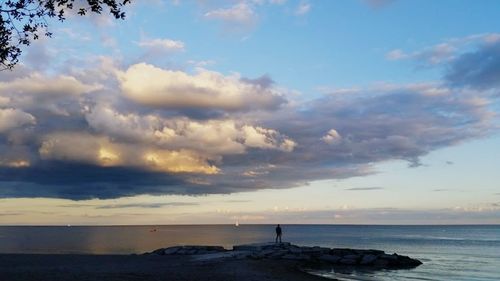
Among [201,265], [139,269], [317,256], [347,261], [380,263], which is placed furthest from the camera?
[380,263]

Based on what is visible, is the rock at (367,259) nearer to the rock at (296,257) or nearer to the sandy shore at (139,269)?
the rock at (296,257)

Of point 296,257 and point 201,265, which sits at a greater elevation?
point 296,257

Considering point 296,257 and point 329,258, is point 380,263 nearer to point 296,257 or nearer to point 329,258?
point 329,258

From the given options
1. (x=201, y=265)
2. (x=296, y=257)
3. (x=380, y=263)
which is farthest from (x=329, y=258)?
(x=201, y=265)

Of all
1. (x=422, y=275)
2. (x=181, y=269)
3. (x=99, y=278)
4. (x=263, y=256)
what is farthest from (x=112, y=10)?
(x=422, y=275)

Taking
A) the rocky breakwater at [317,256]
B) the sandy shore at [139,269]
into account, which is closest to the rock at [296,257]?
the rocky breakwater at [317,256]

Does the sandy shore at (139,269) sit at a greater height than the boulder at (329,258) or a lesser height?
lesser

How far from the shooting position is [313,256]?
48156 millimetres

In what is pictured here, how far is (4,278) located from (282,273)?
18064mm

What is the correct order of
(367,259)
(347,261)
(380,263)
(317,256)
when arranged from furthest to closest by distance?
(367,259)
(380,263)
(317,256)
(347,261)

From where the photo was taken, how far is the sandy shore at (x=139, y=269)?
3123 centimetres

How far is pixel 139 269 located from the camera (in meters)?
36.8

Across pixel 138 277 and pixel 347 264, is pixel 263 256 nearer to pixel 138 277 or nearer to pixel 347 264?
pixel 347 264

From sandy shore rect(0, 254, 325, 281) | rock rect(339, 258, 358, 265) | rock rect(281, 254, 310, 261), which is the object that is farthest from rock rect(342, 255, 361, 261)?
sandy shore rect(0, 254, 325, 281)
